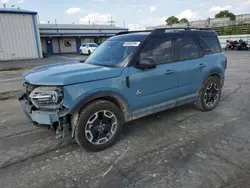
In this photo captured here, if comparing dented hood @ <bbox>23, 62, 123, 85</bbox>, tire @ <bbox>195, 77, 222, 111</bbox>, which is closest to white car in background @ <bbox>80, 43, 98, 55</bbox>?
tire @ <bbox>195, 77, 222, 111</bbox>

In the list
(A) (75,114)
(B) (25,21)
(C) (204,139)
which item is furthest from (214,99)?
(B) (25,21)

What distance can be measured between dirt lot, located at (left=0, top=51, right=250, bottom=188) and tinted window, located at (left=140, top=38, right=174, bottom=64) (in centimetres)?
139

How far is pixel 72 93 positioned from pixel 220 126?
3.04 m

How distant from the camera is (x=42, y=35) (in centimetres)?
3170

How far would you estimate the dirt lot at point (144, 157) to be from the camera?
264 cm

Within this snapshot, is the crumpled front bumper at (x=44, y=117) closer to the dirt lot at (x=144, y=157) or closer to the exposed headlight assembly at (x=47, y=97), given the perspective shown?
the exposed headlight assembly at (x=47, y=97)

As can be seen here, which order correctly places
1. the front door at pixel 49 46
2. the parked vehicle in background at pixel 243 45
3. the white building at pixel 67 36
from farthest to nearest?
the front door at pixel 49 46 < the white building at pixel 67 36 < the parked vehicle in background at pixel 243 45

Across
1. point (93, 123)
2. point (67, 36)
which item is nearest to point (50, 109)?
point (93, 123)

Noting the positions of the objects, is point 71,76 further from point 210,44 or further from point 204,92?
point 210,44

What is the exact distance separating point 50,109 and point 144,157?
1.57 m

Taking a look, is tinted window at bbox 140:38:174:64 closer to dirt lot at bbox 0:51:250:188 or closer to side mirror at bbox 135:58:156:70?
side mirror at bbox 135:58:156:70

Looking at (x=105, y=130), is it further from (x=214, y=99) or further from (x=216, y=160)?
(x=214, y=99)

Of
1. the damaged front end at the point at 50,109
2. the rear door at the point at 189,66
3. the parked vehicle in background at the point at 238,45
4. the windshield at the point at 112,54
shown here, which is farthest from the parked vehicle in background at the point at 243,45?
the damaged front end at the point at 50,109

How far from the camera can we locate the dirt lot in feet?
8.65
